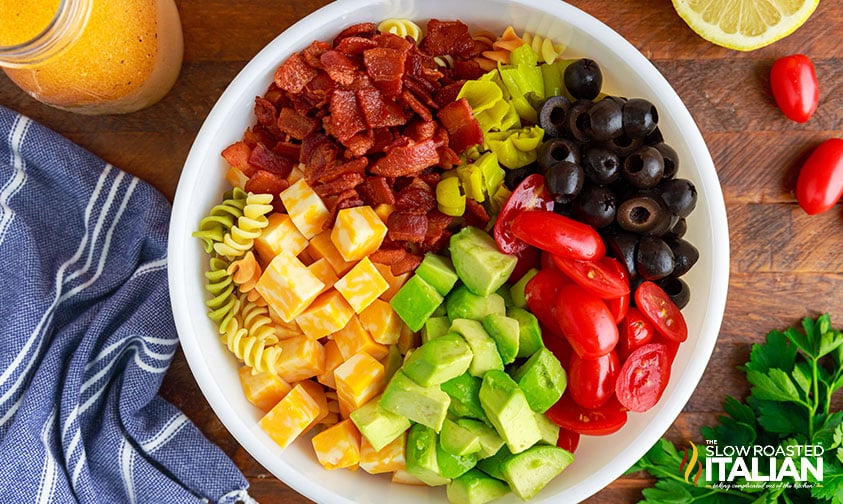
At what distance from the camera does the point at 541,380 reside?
5.88 ft

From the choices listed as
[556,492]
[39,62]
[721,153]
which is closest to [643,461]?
[556,492]

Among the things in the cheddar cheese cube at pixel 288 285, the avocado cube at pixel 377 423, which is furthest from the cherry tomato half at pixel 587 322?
the cheddar cheese cube at pixel 288 285

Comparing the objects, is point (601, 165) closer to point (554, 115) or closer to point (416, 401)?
point (554, 115)

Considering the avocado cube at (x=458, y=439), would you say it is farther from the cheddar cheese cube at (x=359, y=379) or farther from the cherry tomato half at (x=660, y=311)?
the cherry tomato half at (x=660, y=311)

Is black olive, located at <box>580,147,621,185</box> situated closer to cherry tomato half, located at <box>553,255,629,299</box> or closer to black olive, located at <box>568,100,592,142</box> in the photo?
black olive, located at <box>568,100,592,142</box>

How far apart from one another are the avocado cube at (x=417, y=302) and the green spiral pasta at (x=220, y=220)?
45 cm

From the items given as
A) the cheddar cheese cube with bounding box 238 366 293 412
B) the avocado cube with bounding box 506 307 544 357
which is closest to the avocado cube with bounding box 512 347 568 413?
the avocado cube with bounding box 506 307 544 357

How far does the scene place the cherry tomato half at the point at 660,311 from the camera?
5.85 feet

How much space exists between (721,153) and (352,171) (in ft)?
3.47

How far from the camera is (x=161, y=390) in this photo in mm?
2180

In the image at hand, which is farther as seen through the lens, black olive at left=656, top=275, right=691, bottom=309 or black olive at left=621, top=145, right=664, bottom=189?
black olive at left=656, top=275, right=691, bottom=309

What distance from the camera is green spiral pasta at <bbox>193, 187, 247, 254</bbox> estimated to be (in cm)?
184

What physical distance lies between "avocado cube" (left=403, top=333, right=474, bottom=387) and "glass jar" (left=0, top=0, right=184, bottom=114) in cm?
96

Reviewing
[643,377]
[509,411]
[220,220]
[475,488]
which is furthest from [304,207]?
[643,377]
